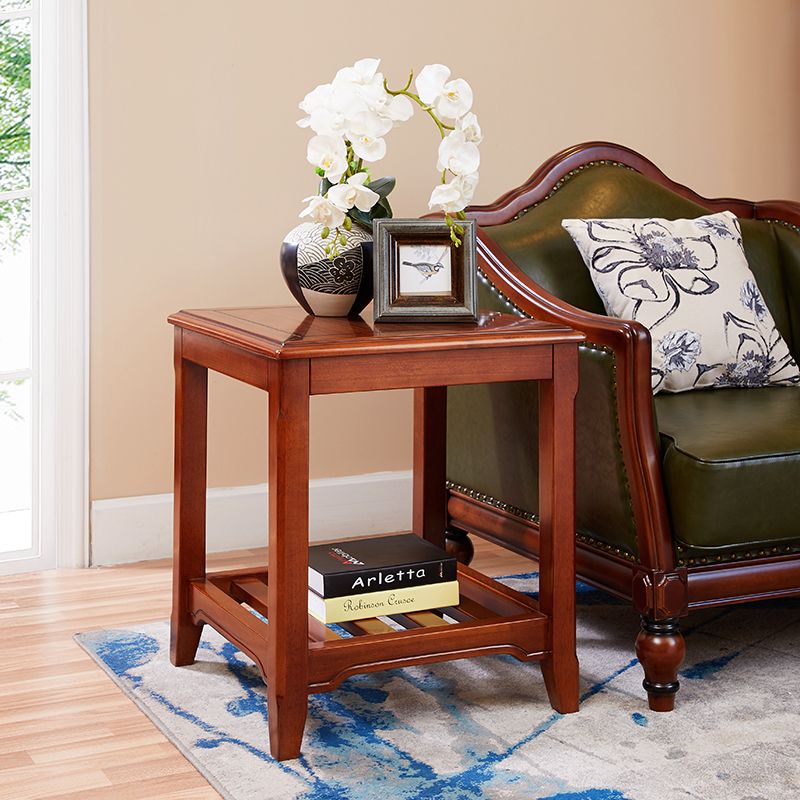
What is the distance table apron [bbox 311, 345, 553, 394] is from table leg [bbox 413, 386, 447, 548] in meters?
0.55

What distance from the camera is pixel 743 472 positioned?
6.82 feet

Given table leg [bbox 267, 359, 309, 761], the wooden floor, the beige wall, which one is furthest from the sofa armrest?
the beige wall

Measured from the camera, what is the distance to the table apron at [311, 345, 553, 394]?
6.07 ft

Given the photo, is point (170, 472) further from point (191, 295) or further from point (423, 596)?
point (423, 596)

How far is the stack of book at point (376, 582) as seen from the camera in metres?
2.02

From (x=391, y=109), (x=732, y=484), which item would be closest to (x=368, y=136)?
(x=391, y=109)

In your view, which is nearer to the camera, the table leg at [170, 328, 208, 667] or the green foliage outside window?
the table leg at [170, 328, 208, 667]

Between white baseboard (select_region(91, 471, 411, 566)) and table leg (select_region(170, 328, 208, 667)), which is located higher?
table leg (select_region(170, 328, 208, 667))

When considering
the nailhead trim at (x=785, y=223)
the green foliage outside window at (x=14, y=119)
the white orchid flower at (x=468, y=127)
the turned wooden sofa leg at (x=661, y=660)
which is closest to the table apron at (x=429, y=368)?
the white orchid flower at (x=468, y=127)

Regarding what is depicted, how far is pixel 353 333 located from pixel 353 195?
24 centimetres

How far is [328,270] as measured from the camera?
A: 2.07 metres

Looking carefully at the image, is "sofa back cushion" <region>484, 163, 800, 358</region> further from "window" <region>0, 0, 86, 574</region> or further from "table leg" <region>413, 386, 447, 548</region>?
"window" <region>0, 0, 86, 574</region>

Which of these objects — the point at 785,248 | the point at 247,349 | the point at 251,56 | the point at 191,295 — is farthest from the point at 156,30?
the point at 785,248

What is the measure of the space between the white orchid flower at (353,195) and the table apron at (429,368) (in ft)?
0.94
